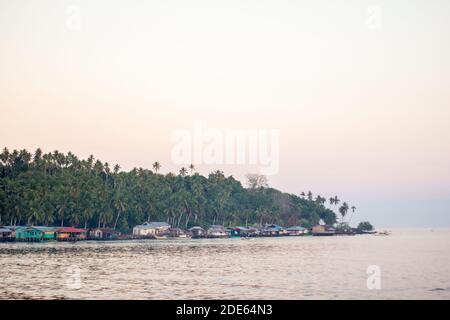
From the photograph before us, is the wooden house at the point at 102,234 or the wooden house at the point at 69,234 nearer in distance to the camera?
the wooden house at the point at 69,234

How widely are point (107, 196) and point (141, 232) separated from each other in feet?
48.9

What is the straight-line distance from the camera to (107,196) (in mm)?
140375

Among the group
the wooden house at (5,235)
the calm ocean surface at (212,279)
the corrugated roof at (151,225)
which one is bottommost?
the calm ocean surface at (212,279)

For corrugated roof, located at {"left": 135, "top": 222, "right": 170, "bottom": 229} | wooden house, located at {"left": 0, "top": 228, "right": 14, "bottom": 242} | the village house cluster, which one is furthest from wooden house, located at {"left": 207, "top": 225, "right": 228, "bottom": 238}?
wooden house, located at {"left": 0, "top": 228, "right": 14, "bottom": 242}

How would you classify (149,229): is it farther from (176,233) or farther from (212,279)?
(212,279)

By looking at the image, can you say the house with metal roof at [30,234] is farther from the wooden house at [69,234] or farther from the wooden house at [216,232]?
the wooden house at [216,232]

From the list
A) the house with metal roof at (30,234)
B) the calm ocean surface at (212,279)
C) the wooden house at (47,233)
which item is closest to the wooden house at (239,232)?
the wooden house at (47,233)

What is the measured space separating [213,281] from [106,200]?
9470 centimetres

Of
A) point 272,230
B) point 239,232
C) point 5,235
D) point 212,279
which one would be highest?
point 272,230

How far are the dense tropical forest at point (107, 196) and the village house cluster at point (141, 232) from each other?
4.09 metres

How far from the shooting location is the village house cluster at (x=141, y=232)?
399 ft

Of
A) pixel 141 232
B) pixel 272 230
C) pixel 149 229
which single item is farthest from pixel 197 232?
pixel 272 230

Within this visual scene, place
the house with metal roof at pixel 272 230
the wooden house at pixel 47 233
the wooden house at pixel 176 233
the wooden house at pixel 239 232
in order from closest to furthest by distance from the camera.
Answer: the wooden house at pixel 47 233 < the wooden house at pixel 176 233 < the wooden house at pixel 239 232 < the house with metal roof at pixel 272 230

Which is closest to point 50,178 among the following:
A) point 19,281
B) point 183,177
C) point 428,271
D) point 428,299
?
point 183,177
